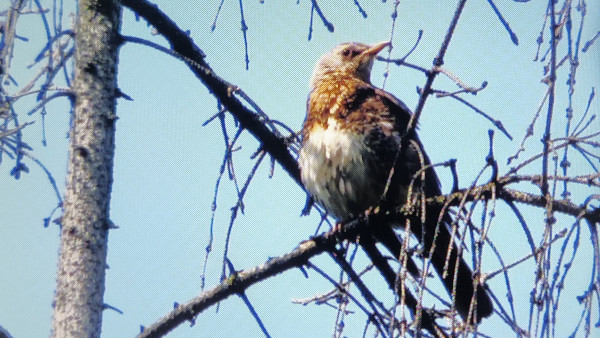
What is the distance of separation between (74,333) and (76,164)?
1.93 feet

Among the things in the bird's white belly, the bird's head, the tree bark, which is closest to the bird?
the bird's white belly

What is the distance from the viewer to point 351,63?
468 cm

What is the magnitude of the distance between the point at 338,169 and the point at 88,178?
4.46 feet

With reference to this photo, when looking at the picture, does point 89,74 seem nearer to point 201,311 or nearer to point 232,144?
point 232,144

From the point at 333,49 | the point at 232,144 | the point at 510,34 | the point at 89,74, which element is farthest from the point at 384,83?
the point at 333,49

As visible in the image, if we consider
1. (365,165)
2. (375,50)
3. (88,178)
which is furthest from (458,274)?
(88,178)

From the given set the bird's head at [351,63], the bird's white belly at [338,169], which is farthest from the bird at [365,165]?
the bird's head at [351,63]

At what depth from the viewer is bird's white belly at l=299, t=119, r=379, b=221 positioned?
3.79 meters

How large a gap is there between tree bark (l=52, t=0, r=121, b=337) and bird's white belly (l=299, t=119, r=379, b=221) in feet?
3.78

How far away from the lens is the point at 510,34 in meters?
2.36

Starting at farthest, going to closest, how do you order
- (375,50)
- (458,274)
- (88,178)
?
(375,50), (458,274), (88,178)

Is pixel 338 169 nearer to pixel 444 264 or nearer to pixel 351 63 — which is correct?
pixel 444 264

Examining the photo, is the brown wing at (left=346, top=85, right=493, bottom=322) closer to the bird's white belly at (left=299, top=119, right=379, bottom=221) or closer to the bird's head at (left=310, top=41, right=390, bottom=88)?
the bird's white belly at (left=299, top=119, right=379, bottom=221)

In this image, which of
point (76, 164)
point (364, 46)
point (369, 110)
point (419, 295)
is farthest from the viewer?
point (364, 46)
